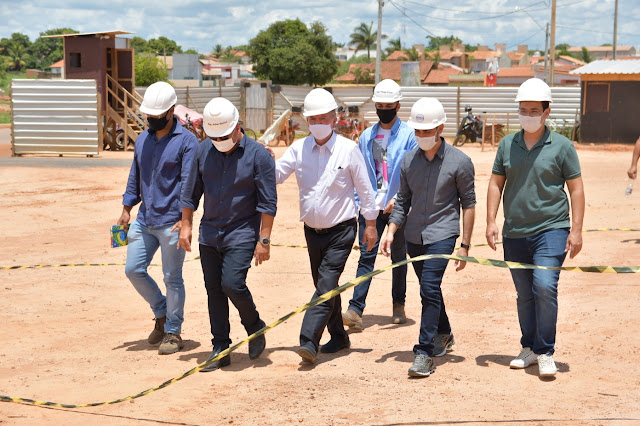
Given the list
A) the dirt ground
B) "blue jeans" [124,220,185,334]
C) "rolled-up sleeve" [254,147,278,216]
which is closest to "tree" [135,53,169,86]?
the dirt ground

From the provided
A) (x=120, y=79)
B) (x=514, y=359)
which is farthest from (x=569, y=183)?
(x=120, y=79)

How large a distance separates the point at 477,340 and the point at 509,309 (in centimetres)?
123

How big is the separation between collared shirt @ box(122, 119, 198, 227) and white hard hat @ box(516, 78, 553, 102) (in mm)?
2540

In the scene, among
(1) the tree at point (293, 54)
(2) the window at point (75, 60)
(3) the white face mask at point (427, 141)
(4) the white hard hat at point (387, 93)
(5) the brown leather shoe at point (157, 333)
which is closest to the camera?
(3) the white face mask at point (427, 141)

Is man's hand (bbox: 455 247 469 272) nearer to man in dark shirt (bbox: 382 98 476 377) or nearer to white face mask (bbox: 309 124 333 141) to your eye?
man in dark shirt (bbox: 382 98 476 377)

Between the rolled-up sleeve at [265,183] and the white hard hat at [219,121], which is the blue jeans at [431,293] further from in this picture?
the white hard hat at [219,121]

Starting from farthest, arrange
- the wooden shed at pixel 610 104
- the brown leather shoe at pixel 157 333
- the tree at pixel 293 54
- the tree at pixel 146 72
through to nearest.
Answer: the tree at pixel 293 54, the tree at pixel 146 72, the wooden shed at pixel 610 104, the brown leather shoe at pixel 157 333

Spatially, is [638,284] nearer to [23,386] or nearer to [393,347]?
[393,347]

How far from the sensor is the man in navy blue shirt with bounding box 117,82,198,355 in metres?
6.73

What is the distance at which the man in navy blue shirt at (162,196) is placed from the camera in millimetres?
6730

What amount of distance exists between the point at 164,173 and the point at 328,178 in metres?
1.35

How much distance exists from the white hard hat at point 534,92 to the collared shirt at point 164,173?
8.33ft

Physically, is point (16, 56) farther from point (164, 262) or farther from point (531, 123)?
point (531, 123)

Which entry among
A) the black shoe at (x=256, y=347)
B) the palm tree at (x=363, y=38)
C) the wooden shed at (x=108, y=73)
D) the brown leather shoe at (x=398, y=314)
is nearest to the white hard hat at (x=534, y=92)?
the brown leather shoe at (x=398, y=314)
